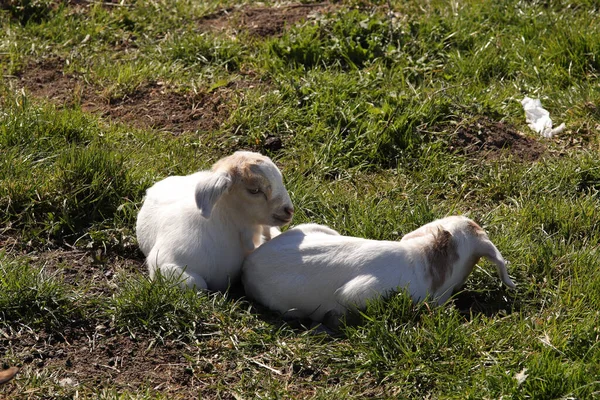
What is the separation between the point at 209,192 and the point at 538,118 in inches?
129

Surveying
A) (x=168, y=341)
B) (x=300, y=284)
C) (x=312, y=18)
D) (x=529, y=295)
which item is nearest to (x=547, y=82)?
(x=312, y=18)

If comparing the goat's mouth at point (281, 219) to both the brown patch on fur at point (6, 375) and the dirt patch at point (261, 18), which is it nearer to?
the brown patch on fur at point (6, 375)

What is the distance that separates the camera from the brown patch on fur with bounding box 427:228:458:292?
16.8 ft

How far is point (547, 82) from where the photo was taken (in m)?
7.62

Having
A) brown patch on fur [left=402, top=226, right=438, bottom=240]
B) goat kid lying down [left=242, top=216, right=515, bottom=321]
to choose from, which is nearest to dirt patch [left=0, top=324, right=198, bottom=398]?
goat kid lying down [left=242, top=216, right=515, bottom=321]

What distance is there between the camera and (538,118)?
727 cm

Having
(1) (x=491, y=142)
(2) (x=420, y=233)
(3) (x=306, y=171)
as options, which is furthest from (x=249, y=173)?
(1) (x=491, y=142)

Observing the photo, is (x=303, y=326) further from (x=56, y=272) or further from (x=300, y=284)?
(x=56, y=272)

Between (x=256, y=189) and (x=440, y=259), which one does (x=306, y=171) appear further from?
(x=440, y=259)

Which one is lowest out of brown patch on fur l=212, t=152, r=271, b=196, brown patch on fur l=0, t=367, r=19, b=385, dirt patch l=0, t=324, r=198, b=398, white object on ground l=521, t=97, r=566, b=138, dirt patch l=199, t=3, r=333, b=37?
white object on ground l=521, t=97, r=566, b=138

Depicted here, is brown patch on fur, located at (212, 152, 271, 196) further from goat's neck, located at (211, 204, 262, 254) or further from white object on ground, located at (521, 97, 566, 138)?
white object on ground, located at (521, 97, 566, 138)

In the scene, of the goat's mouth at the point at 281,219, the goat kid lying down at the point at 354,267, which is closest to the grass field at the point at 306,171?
the goat kid lying down at the point at 354,267

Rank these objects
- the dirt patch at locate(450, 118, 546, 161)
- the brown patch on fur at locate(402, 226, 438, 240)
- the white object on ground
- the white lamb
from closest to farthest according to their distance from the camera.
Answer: the white lamb < the brown patch on fur at locate(402, 226, 438, 240) < the dirt patch at locate(450, 118, 546, 161) < the white object on ground

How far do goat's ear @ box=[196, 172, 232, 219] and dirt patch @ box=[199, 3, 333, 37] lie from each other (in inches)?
135
